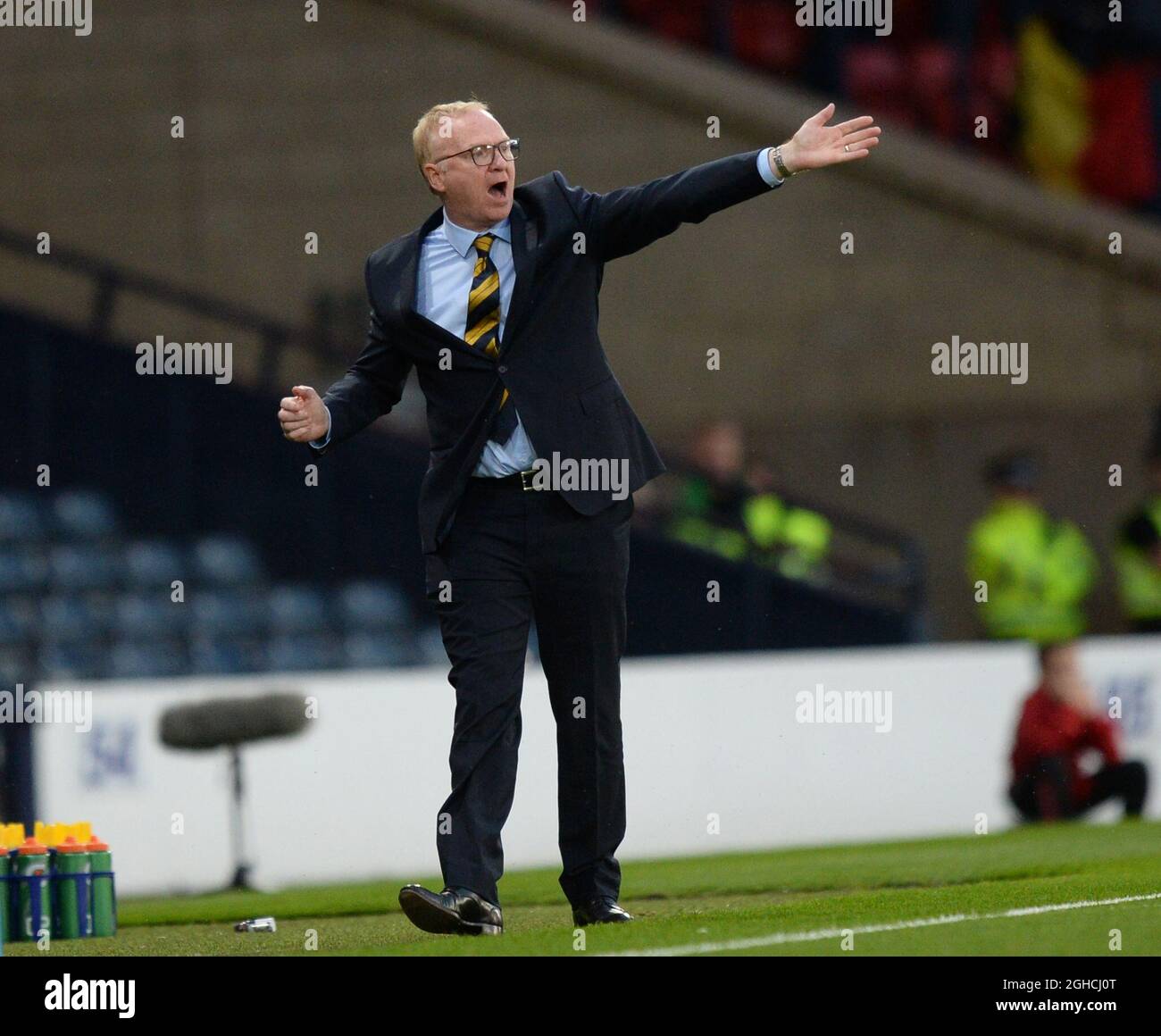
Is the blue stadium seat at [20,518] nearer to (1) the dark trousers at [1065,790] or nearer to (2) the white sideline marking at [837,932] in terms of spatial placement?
(1) the dark trousers at [1065,790]

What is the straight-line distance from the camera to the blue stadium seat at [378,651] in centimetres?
1385

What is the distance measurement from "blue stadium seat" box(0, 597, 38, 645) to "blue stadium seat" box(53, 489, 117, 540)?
737 mm

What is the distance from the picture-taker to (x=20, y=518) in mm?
13891

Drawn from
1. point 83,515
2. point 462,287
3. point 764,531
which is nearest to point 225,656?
point 83,515

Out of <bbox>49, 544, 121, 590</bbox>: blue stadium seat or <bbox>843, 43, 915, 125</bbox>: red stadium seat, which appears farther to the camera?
<bbox>843, 43, 915, 125</bbox>: red stadium seat

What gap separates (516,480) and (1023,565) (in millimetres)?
8436

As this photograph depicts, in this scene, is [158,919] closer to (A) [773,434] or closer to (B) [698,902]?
(B) [698,902]

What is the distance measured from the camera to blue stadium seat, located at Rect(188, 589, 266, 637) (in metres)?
13.8

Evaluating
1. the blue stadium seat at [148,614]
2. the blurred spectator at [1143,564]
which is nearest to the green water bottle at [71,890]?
the blue stadium seat at [148,614]

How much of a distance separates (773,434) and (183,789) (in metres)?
6.68

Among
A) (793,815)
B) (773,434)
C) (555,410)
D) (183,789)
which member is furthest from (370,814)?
(773,434)

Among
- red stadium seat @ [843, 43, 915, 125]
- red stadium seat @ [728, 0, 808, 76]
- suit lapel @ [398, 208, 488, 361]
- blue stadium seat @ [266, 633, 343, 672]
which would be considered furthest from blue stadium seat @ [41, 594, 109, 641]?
suit lapel @ [398, 208, 488, 361]

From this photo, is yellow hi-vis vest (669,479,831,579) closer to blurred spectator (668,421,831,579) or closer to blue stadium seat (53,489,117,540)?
blurred spectator (668,421,831,579)

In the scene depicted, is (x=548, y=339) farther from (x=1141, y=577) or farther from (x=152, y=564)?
(x=1141, y=577)
